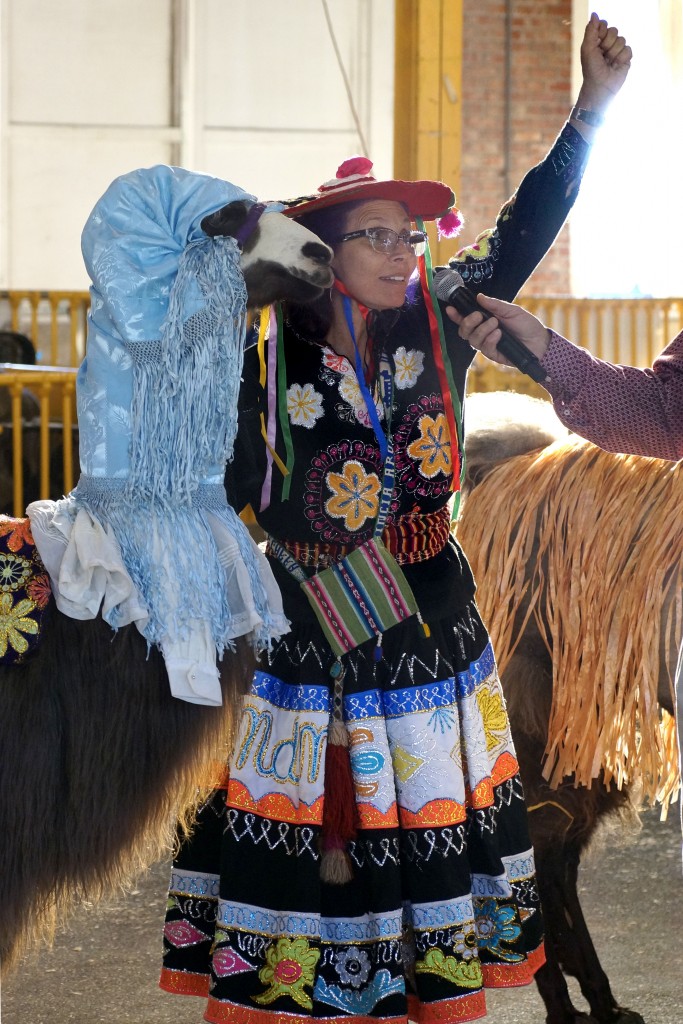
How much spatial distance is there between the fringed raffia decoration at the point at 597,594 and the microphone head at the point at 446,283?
29.8 inches

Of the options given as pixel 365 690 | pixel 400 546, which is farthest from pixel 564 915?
pixel 400 546

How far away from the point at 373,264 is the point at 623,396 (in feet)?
1.57

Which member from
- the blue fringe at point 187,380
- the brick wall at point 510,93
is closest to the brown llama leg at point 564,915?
the blue fringe at point 187,380

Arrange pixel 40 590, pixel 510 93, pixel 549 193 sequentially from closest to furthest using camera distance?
pixel 40 590 < pixel 549 193 < pixel 510 93

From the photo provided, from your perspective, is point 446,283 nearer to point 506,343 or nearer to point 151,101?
point 506,343

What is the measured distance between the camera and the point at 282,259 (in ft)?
5.57

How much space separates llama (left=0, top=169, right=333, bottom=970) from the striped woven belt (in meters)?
0.37

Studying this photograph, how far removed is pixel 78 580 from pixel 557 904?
59.3 inches

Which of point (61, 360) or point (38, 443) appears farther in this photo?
point (61, 360)

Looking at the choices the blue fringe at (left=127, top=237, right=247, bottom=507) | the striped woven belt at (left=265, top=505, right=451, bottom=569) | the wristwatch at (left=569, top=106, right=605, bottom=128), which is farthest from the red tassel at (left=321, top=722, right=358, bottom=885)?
the wristwatch at (left=569, top=106, right=605, bottom=128)

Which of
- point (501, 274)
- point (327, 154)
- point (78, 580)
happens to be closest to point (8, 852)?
point (78, 580)

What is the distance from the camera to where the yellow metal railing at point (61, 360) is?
5281 mm

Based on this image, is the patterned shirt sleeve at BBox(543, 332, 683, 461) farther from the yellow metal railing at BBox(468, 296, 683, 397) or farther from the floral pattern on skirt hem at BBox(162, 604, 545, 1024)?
the yellow metal railing at BBox(468, 296, 683, 397)

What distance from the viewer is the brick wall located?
1027 centimetres
